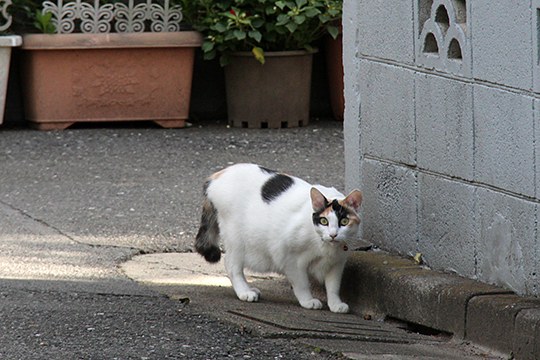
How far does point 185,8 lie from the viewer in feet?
34.9

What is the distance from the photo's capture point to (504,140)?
16.8ft

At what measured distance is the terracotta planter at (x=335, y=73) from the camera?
35.7ft

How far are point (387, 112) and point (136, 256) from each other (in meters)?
1.61

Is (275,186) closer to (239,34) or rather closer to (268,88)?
(239,34)

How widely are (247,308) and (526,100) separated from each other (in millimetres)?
1590

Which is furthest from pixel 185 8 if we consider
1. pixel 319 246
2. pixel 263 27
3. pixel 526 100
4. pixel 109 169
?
pixel 526 100

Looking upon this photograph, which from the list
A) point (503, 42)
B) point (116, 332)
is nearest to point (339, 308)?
point (116, 332)

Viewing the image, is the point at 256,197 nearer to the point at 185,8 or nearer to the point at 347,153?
the point at 347,153

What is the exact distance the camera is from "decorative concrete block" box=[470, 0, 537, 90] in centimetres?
493

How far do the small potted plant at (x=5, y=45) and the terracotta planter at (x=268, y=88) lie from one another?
1.82 metres

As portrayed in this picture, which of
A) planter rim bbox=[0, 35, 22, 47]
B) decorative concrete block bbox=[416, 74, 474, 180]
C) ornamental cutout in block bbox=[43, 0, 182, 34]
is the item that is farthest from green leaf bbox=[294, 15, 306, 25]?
decorative concrete block bbox=[416, 74, 474, 180]

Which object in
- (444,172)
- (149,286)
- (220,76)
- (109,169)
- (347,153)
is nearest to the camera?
(444,172)

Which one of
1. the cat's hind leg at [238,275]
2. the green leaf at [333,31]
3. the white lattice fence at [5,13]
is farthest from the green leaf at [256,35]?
the cat's hind leg at [238,275]

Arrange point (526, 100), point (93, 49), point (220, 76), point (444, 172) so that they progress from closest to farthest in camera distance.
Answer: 1. point (526, 100)
2. point (444, 172)
3. point (93, 49)
4. point (220, 76)
